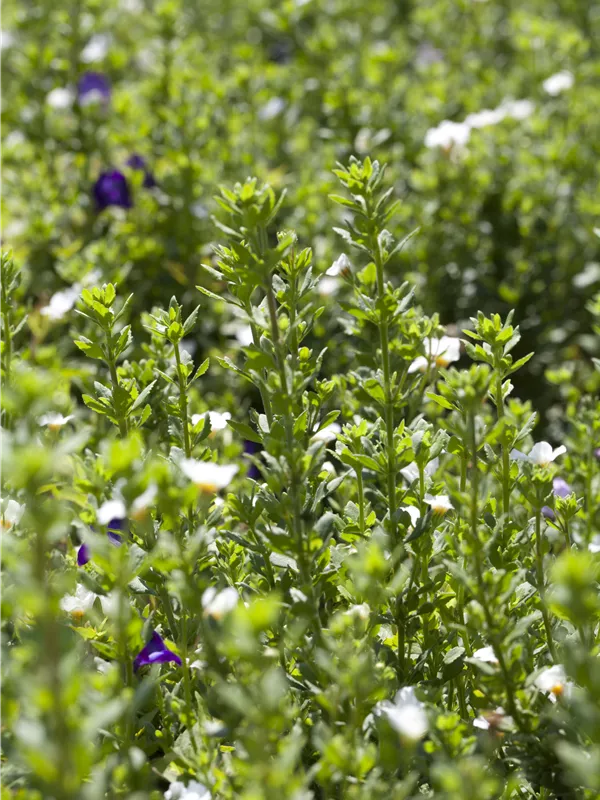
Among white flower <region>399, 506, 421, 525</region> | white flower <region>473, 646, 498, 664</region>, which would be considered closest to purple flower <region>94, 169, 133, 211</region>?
white flower <region>399, 506, 421, 525</region>

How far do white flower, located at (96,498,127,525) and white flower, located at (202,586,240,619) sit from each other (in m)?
0.17

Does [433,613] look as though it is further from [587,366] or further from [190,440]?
[587,366]

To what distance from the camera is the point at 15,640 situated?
4.81 ft

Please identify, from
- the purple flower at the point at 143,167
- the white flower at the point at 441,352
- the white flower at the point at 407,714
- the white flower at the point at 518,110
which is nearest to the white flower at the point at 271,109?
the purple flower at the point at 143,167

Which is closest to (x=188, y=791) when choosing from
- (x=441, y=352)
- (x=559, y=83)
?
(x=441, y=352)

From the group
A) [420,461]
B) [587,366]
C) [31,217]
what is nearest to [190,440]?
[420,461]

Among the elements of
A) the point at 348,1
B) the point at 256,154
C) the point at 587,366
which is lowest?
the point at 587,366

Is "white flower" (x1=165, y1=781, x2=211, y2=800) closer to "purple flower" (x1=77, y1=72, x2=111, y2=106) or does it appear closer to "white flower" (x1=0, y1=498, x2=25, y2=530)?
"white flower" (x1=0, y1=498, x2=25, y2=530)

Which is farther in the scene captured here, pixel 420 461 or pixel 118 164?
pixel 118 164

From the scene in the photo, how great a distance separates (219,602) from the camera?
122 centimetres

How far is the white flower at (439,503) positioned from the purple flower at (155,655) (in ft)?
1.53

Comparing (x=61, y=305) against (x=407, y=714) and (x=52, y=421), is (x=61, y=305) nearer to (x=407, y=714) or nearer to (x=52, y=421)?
(x=52, y=421)

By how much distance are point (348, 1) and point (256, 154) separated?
1.35 metres

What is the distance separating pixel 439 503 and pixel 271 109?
2.23 meters
